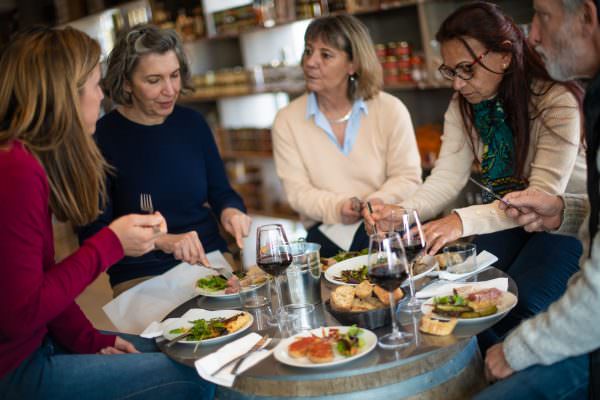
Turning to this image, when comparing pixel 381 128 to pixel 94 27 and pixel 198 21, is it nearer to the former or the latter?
pixel 198 21

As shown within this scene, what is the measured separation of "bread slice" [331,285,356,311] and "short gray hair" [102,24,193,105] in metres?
1.43

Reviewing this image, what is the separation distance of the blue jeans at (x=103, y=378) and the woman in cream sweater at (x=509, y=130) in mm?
803

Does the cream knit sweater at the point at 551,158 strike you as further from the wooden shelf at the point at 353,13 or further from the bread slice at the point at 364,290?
the wooden shelf at the point at 353,13

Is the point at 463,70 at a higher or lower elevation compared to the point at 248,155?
higher

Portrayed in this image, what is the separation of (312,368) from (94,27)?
6.28 meters

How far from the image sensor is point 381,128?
3084 millimetres

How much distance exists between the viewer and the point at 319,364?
144 centimetres

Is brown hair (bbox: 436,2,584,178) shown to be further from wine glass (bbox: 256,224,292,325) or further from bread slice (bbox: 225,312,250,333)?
bread slice (bbox: 225,312,250,333)

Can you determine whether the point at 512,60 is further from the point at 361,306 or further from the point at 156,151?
the point at 156,151

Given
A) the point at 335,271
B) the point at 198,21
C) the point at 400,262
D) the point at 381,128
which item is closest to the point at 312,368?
the point at 400,262

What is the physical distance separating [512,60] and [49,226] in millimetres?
1580

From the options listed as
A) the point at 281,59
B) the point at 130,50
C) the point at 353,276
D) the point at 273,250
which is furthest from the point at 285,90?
the point at 273,250

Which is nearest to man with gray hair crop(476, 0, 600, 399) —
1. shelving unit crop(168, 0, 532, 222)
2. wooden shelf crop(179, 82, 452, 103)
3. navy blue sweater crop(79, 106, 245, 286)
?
navy blue sweater crop(79, 106, 245, 286)

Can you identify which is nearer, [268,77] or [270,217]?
[268,77]
